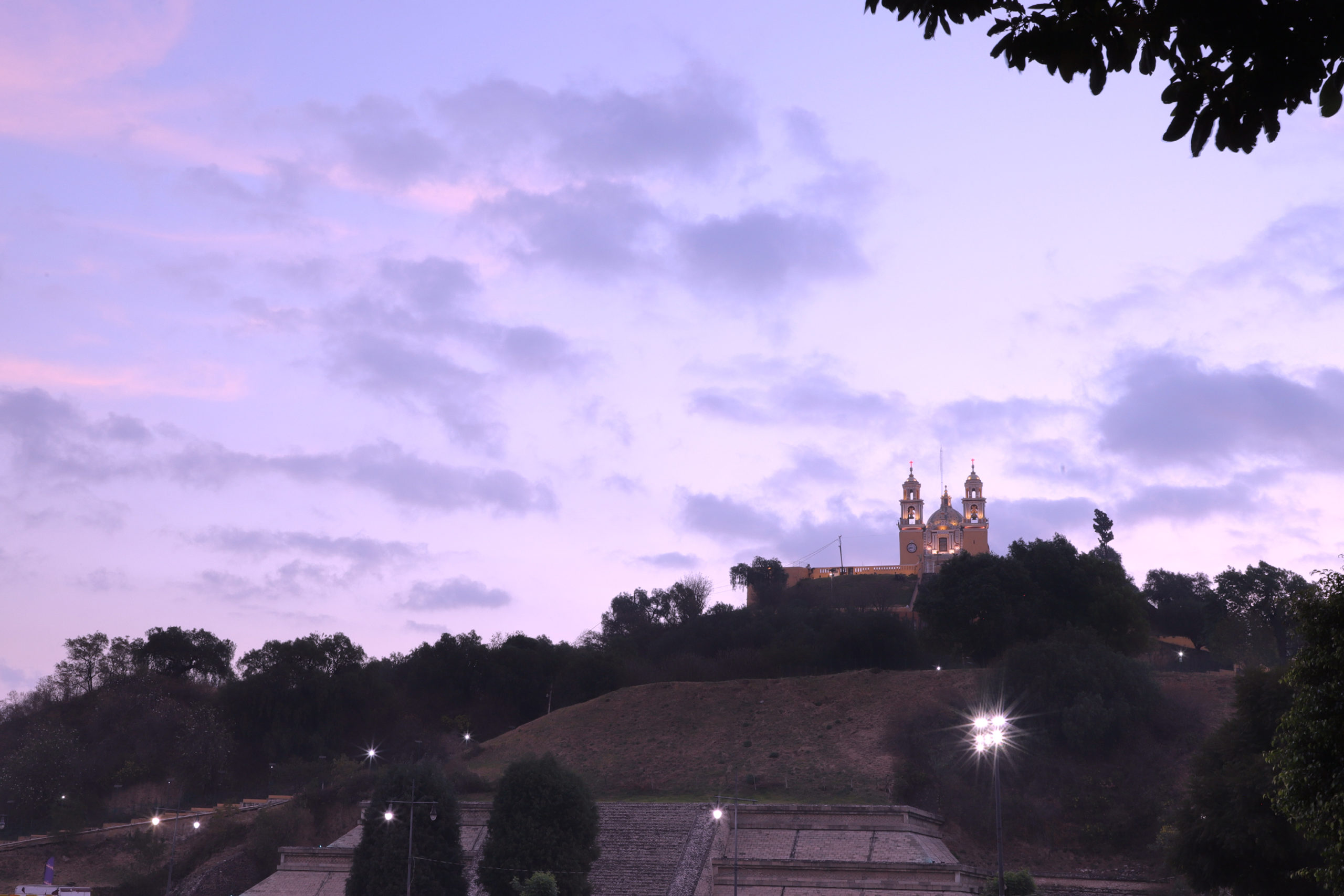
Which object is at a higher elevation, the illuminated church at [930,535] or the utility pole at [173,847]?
the illuminated church at [930,535]

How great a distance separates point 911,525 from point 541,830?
9360 cm

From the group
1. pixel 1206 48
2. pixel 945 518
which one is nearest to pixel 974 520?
pixel 945 518

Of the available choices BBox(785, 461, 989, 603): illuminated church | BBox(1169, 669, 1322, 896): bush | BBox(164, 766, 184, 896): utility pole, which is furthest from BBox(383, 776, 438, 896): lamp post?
BBox(785, 461, 989, 603): illuminated church

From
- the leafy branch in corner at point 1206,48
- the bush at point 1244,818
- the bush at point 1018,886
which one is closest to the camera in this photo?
the leafy branch in corner at point 1206,48

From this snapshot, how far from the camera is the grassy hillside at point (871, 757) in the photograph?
47406mm

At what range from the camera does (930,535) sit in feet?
410

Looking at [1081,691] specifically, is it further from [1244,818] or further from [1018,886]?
[1244,818]

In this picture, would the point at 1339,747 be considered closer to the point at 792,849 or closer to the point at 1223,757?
the point at 1223,757

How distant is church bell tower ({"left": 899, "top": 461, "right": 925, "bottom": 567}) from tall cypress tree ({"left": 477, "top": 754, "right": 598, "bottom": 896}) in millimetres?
87071

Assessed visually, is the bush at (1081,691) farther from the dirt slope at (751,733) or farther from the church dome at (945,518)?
the church dome at (945,518)

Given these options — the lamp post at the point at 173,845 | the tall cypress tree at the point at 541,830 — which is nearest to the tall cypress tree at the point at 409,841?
the tall cypress tree at the point at 541,830

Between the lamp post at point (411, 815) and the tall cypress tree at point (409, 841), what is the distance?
0.05m

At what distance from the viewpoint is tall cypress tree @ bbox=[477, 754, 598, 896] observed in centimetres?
3978

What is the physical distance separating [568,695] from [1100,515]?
5948 cm
